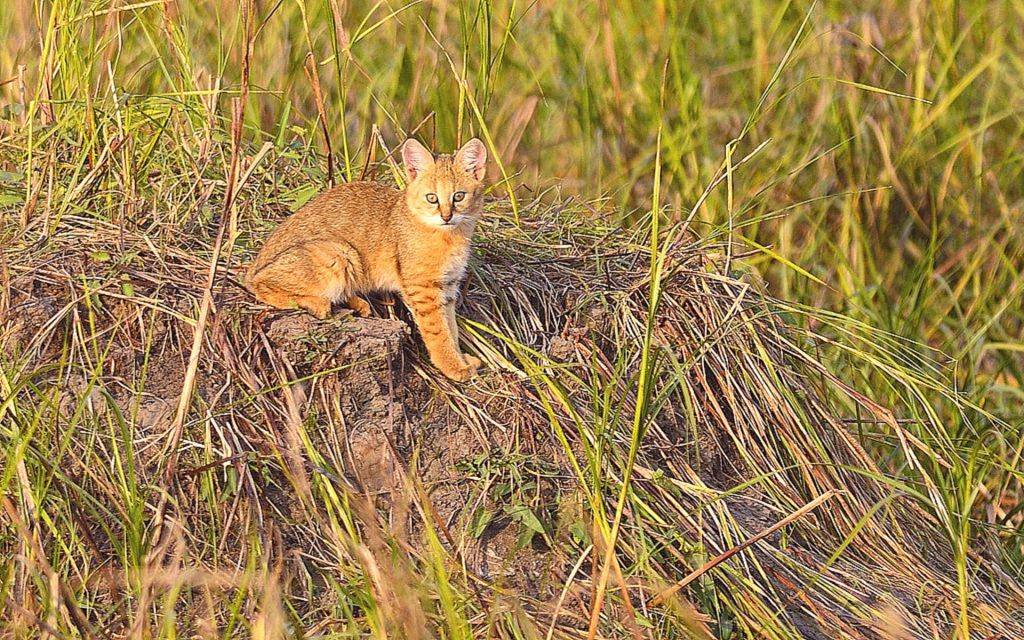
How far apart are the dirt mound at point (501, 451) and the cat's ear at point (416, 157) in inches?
13.1

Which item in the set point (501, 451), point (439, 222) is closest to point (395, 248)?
point (439, 222)

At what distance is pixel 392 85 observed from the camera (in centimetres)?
505

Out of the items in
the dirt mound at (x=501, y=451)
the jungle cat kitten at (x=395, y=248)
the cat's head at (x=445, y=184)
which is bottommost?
the dirt mound at (x=501, y=451)

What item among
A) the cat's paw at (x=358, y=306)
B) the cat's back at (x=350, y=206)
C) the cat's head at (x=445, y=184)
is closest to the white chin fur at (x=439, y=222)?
the cat's head at (x=445, y=184)

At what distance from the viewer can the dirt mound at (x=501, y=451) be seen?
9.65 feet

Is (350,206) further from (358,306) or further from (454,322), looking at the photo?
(454,322)

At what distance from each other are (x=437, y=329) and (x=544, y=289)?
443mm

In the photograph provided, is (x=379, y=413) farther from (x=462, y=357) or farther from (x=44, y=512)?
(x=44, y=512)

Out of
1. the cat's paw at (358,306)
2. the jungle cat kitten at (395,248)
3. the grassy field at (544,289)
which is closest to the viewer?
the grassy field at (544,289)

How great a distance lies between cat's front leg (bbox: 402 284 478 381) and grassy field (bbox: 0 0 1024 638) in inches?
4.1

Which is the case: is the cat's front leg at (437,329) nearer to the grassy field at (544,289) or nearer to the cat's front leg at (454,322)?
the cat's front leg at (454,322)

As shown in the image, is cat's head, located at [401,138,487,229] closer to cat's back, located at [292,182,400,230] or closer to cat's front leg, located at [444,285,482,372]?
cat's back, located at [292,182,400,230]

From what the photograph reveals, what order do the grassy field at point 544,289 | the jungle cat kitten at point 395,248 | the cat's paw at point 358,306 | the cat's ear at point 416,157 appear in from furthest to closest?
the cat's ear at point 416,157, the cat's paw at point 358,306, the jungle cat kitten at point 395,248, the grassy field at point 544,289

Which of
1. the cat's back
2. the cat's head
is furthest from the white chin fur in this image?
the cat's back
